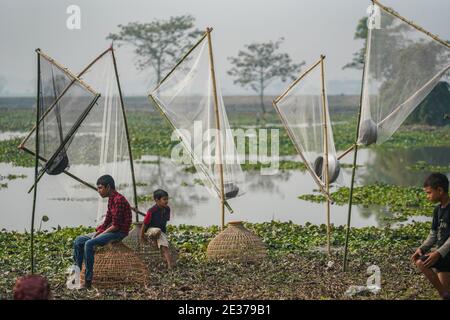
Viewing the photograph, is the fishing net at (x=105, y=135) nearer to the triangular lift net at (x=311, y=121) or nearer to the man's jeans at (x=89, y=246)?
the man's jeans at (x=89, y=246)

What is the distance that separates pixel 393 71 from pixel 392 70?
8cm

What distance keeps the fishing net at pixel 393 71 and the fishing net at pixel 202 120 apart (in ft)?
5.93

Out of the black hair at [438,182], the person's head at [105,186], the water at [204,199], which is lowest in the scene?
the water at [204,199]

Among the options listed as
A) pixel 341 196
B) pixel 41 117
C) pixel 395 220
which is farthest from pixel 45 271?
pixel 341 196

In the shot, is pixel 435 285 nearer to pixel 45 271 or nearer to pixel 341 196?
pixel 45 271

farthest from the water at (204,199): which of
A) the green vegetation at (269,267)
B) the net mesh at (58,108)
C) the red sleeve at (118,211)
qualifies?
the red sleeve at (118,211)

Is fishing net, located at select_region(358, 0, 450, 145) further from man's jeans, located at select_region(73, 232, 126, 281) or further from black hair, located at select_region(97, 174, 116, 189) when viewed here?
man's jeans, located at select_region(73, 232, 126, 281)

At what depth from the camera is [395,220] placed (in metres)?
13.2

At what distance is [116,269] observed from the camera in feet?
26.1

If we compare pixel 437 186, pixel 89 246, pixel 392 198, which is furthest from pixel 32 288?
pixel 392 198

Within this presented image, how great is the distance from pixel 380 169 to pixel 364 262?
13.1 metres

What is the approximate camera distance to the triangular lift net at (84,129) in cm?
847

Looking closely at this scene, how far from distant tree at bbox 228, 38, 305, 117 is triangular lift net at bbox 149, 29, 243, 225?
50.1 metres

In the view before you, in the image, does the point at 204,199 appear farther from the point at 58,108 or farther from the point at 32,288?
the point at 32,288
